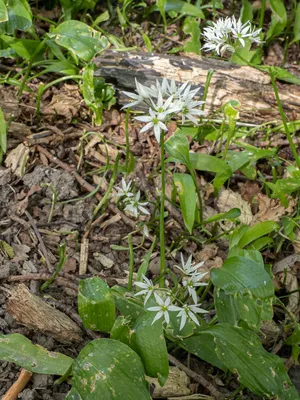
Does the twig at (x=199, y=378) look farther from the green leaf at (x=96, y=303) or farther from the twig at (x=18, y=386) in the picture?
the twig at (x=18, y=386)

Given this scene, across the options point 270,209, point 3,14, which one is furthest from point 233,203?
point 3,14

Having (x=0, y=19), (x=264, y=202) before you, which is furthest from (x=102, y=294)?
(x=0, y=19)

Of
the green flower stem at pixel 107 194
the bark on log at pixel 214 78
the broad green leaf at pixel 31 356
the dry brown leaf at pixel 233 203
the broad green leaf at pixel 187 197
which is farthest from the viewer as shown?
the bark on log at pixel 214 78

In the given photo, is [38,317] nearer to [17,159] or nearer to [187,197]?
[187,197]

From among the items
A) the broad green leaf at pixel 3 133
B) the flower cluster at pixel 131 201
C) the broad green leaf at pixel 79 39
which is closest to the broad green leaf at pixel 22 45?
the broad green leaf at pixel 79 39

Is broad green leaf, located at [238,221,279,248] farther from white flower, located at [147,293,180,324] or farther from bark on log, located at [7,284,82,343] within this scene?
bark on log, located at [7,284,82,343]

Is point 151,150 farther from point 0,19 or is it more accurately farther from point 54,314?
point 54,314
